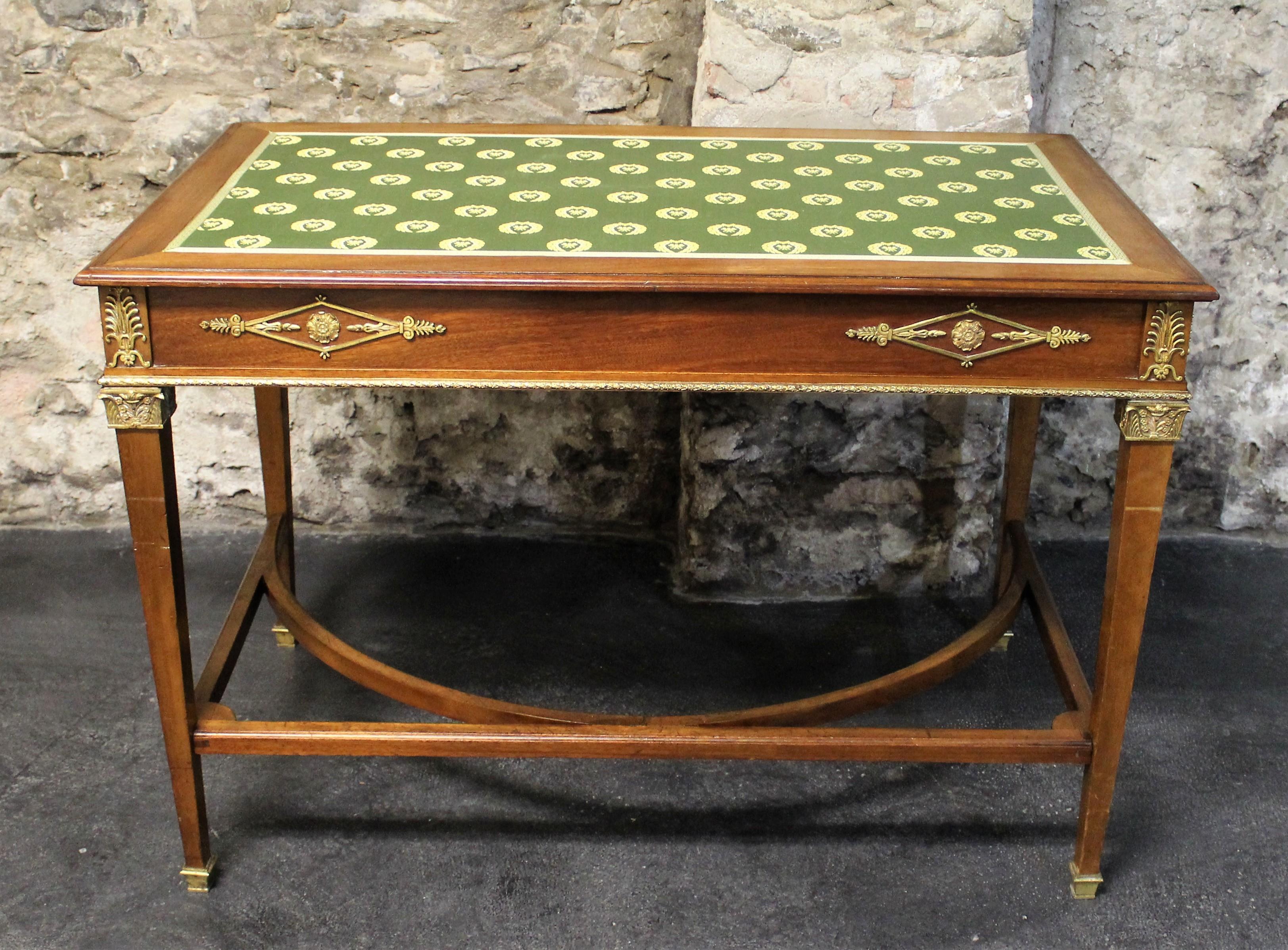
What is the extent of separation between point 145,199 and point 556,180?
131 centimetres

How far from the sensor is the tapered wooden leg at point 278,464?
2.74 m

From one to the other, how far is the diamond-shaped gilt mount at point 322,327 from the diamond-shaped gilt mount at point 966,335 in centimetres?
64

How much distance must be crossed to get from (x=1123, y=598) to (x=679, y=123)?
1.53m

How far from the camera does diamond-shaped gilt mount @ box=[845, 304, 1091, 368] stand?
6.20ft

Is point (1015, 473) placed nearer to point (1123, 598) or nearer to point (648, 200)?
point (1123, 598)

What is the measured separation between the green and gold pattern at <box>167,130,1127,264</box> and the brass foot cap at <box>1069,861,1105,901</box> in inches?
41.6

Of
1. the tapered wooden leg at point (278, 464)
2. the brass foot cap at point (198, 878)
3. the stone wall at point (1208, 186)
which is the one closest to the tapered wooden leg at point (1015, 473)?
the stone wall at point (1208, 186)

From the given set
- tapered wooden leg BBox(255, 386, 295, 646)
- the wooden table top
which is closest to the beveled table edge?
the wooden table top

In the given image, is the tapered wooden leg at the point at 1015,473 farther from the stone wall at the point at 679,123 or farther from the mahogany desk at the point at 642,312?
the mahogany desk at the point at 642,312

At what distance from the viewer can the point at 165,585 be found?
206 centimetres

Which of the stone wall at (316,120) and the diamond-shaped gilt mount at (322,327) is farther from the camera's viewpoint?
the stone wall at (316,120)

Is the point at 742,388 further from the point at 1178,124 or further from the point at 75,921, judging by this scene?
the point at 1178,124

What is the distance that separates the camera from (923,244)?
1.97 m

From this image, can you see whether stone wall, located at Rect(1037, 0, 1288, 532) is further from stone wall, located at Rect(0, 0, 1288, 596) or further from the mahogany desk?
the mahogany desk
